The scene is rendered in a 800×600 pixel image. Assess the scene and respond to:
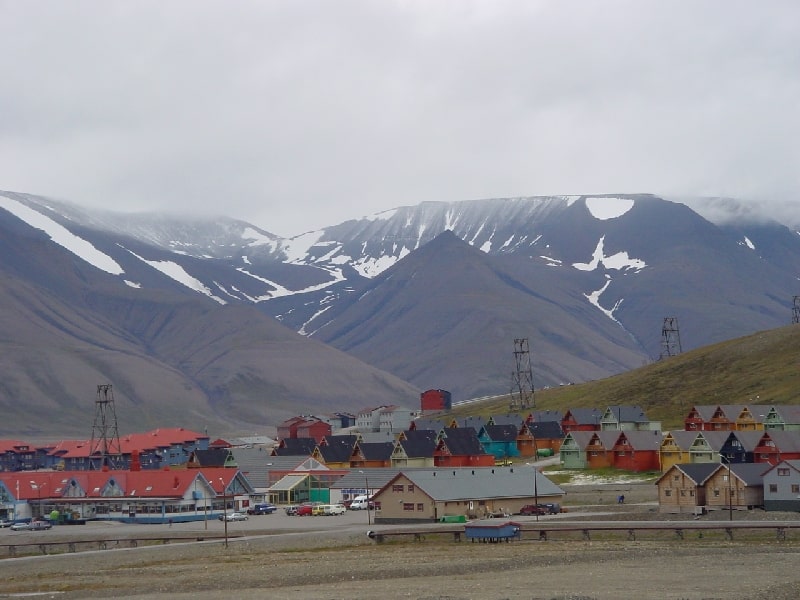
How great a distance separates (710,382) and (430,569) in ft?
393

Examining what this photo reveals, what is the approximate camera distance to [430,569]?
2351 inches

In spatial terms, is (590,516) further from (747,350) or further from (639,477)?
(747,350)

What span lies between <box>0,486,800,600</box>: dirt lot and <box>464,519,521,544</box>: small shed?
0.88 m

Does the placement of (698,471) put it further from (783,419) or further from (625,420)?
(625,420)

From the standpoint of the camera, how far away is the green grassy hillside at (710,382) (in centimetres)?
16012

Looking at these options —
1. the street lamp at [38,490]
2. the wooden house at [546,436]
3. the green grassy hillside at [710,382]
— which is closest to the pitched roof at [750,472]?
the street lamp at [38,490]

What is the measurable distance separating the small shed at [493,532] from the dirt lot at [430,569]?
883 millimetres

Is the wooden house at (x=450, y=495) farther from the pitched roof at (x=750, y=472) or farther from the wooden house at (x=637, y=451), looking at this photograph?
the wooden house at (x=637, y=451)

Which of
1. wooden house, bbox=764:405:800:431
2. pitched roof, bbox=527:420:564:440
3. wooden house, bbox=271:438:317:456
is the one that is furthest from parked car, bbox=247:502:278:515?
wooden house, bbox=764:405:800:431

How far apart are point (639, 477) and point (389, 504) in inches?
1273

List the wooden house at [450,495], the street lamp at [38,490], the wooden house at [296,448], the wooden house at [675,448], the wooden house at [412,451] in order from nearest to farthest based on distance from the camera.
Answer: the wooden house at [450,495] < the street lamp at [38,490] < the wooden house at [675,448] < the wooden house at [412,451] < the wooden house at [296,448]

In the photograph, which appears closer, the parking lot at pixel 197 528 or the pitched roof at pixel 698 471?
the pitched roof at pixel 698 471

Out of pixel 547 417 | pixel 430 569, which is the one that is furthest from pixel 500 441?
pixel 430 569

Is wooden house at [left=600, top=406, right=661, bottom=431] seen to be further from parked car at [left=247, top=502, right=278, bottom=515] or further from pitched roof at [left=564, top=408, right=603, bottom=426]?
parked car at [left=247, top=502, right=278, bottom=515]
